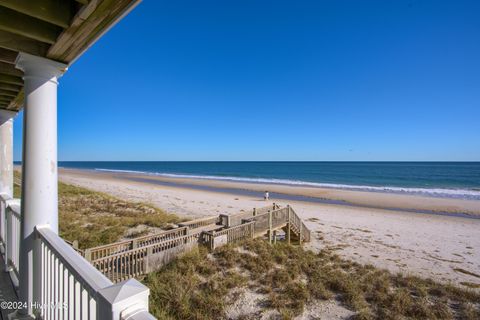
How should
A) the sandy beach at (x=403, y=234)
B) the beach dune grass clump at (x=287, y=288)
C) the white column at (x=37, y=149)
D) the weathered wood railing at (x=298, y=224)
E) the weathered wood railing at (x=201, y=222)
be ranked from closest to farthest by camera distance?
the white column at (x=37, y=149), the beach dune grass clump at (x=287, y=288), the sandy beach at (x=403, y=234), the weathered wood railing at (x=201, y=222), the weathered wood railing at (x=298, y=224)

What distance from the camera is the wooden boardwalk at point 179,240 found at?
5914 mm

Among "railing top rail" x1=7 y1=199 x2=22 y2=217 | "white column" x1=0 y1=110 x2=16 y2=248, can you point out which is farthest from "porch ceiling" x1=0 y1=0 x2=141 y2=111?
"white column" x1=0 y1=110 x2=16 y2=248

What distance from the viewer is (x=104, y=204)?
15508 millimetres

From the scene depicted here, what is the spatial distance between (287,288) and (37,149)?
5.73 m

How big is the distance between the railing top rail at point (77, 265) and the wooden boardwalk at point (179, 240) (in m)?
3.99

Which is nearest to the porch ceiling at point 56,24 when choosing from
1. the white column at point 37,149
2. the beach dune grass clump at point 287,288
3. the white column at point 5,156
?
the white column at point 37,149

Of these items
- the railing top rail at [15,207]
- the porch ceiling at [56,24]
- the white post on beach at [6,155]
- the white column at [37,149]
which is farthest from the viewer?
the white post on beach at [6,155]

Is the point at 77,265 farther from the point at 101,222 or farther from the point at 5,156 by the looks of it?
the point at 101,222

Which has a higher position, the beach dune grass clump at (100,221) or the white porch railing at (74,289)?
the white porch railing at (74,289)

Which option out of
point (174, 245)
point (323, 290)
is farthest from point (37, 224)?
point (323, 290)

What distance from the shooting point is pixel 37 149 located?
7.64 feet

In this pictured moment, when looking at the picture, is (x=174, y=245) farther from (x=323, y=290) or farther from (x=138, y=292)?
(x=138, y=292)

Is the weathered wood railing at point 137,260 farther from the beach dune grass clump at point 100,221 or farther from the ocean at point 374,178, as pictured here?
the ocean at point 374,178

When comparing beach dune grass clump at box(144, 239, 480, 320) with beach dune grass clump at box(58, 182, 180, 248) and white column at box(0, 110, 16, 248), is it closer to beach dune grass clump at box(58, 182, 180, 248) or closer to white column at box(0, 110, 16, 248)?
white column at box(0, 110, 16, 248)
